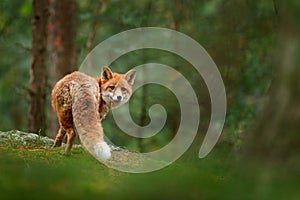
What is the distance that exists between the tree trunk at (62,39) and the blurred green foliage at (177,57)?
684mm

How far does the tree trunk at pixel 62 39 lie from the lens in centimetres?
1469

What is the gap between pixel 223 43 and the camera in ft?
28.8

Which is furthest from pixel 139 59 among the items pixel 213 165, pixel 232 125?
pixel 213 165

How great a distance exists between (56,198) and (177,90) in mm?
11357

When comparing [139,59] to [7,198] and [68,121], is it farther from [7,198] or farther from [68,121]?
[7,198]

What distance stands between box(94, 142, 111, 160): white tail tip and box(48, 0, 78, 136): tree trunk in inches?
393

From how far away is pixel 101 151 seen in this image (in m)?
4.64

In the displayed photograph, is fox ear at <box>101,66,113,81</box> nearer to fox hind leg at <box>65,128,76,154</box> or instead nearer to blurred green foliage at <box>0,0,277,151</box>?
fox hind leg at <box>65,128,76,154</box>

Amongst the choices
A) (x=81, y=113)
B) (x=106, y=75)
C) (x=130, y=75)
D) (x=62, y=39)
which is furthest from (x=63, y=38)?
(x=81, y=113)

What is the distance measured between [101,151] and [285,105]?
8.21ft

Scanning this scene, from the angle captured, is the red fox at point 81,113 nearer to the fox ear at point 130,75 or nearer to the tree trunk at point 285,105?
the fox ear at point 130,75

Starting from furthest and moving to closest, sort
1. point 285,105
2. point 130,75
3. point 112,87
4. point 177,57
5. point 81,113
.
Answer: point 177,57 < point 130,75 < point 112,87 < point 81,113 < point 285,105

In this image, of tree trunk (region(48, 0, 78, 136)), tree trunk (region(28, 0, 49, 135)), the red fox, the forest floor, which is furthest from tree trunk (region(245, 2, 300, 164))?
tree trunk (region(48, 0, 78, 136))

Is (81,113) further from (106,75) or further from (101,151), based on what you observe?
(106,75)
